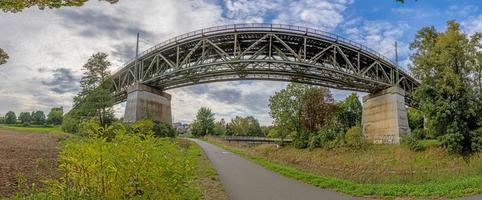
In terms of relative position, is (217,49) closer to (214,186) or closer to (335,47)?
(335,47)

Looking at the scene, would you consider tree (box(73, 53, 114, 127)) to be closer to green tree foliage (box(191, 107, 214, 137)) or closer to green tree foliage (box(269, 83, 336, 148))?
green tree foliage (box(269, 83, 336, 148))

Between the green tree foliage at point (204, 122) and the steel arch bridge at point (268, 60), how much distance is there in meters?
60.2

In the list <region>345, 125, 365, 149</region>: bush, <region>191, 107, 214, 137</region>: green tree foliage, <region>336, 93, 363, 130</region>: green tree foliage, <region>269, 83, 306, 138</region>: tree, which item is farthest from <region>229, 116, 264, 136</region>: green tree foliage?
<region>345, 125, 365, 149</region>: bush

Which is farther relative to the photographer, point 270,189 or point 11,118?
point 11,118

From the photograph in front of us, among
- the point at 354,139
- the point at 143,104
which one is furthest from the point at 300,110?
the point at 143,104

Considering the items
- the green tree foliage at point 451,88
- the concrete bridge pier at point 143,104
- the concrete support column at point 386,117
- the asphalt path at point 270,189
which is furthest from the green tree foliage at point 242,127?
the asphalt path at point 270,189

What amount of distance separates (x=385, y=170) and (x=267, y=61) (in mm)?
18227

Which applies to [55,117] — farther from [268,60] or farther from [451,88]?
[451,88]

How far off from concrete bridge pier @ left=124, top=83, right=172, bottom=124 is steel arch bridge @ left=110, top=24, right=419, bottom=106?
1078 mm

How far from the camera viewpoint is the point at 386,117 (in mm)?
43812

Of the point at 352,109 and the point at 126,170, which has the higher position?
the point at 352,109

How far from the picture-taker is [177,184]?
520 cm

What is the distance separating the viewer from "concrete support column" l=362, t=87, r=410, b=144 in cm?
4172

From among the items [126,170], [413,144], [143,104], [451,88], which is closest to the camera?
[126,170]
